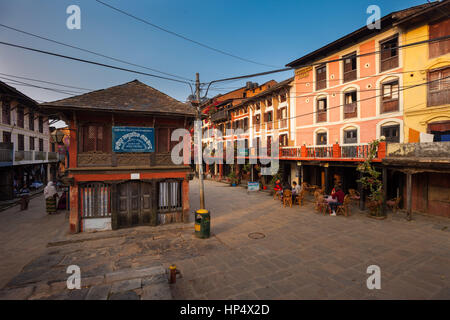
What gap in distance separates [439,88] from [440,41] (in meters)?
2.72

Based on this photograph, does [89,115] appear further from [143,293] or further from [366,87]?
[366,87]

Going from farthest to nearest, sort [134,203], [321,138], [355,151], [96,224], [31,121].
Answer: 1. [31,121]
2. [321,138]
3. [355,151]
4. [134,203]
5. [96,224]

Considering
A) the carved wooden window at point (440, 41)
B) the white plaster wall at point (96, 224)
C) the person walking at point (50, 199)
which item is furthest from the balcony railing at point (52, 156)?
the carved wooden window at point (440, 41)

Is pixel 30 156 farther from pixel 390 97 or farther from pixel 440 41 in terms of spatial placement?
Result: pixel 440 41

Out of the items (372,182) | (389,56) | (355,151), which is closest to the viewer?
(372,182)

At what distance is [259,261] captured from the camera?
762cm

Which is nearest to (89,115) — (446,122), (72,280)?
(72,280)

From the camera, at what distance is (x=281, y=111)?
77.9 ft

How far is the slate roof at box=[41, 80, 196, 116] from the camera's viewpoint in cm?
1031

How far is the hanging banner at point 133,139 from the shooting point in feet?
36.1

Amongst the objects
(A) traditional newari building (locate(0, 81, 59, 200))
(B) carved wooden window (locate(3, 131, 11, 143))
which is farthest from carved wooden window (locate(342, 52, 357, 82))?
(B) carved wooden window (locate(3, 131, 11, 143))

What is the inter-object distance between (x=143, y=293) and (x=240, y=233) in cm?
595

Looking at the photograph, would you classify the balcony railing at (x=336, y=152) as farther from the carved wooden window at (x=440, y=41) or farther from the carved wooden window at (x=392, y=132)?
the carved wooden window at (x=440, y=41)

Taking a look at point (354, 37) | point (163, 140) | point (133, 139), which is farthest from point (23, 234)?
point (354, 37)
